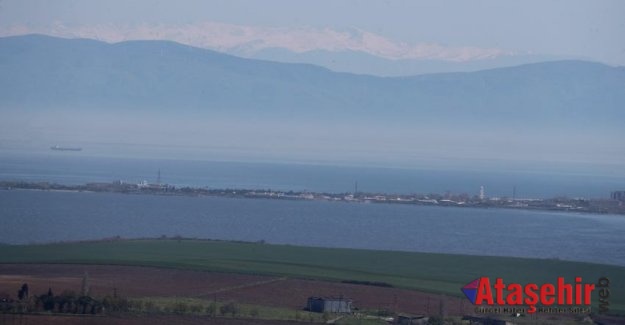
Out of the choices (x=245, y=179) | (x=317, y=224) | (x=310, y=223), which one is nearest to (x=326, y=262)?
(x=317, y=224)

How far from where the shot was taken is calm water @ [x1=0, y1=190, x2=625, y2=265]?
40844 mm

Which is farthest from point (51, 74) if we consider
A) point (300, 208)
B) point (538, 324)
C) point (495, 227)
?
point (538, 324)

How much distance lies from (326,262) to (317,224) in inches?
810

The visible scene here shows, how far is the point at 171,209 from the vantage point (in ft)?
189

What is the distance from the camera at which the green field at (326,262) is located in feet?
88.7

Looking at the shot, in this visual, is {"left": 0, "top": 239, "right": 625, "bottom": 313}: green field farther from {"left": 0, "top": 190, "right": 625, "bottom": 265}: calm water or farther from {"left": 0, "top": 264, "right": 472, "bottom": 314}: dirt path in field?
{"left": 0, "top": 190, "right": 625, "bottom": 265}: calm water

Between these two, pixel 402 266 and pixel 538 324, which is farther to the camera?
pixel 402 266

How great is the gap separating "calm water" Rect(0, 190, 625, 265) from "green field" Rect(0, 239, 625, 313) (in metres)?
5.11

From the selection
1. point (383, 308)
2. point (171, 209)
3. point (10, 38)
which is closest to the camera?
point (383, 308)

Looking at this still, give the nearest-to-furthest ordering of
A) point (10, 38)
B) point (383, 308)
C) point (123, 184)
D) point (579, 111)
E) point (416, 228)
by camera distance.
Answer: point (383, 308)
point (416, 228)
point (123, 184)
point (10, 38)
point (579, 111)

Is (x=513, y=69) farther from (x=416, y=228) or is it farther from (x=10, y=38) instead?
(x=416, y=228)

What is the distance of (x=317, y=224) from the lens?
167 ft

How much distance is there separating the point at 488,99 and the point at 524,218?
333ft

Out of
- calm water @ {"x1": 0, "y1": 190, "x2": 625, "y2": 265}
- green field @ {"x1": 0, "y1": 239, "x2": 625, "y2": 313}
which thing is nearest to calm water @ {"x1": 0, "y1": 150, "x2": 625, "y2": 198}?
calm water @ {"x1": 0, "y1": 190, "x2": 625, "y2": 265}
